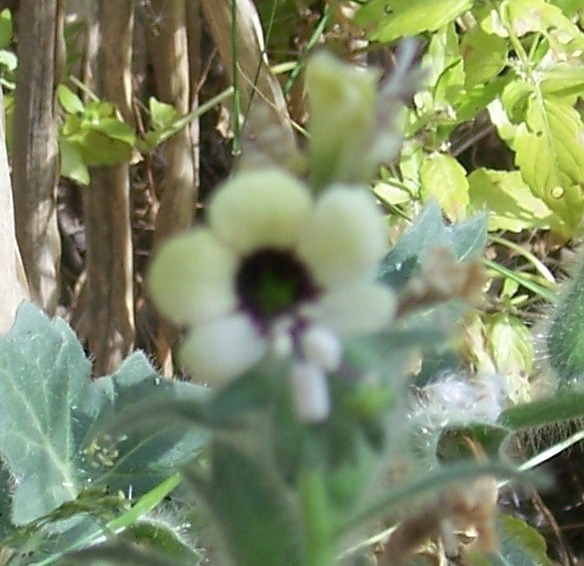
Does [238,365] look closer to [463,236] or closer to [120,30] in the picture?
[463,236]

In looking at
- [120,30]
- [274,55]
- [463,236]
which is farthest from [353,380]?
[274,55]

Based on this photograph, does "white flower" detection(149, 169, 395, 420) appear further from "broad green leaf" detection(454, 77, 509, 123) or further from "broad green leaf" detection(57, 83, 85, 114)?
"broad green leaf" detection(57, 83, 85, 114)

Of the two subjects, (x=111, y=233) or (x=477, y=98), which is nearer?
(x=477, y=98)

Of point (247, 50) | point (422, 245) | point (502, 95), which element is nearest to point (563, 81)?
point (502, 95)

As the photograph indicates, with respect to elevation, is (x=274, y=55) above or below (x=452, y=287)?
below

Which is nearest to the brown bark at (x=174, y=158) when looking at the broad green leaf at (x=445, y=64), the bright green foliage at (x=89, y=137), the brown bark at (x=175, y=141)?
the brown bark at (x=175, y=141)

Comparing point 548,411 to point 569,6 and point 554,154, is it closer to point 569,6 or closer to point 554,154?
point 554,154
